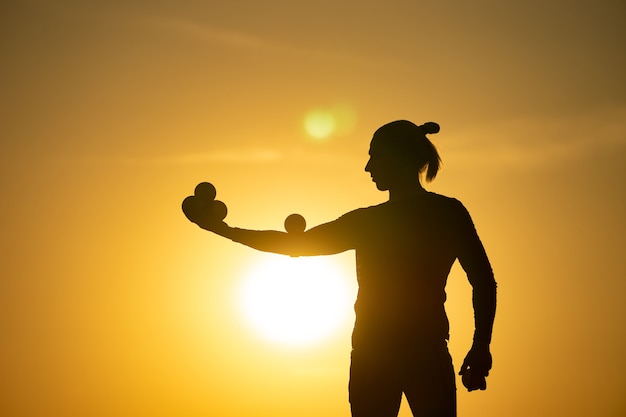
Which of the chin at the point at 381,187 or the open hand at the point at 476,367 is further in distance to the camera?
the chin at the point at 381,187

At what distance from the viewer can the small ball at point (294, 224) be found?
21.5 feet

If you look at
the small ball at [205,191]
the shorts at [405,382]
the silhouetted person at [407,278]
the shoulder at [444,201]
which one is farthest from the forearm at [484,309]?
the small ball at [205,191]

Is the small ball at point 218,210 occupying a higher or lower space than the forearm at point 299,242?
higher

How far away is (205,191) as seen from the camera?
274 inches

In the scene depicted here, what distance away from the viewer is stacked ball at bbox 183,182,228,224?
6832mm

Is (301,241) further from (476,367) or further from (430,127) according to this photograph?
(476,367)

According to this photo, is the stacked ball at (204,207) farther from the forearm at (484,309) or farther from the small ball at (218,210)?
the forearm at (484,309)

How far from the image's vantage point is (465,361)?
6.04 m

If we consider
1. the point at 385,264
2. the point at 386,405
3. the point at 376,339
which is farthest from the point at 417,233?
the point at 386,405

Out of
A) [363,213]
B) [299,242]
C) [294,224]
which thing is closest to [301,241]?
[299,242]

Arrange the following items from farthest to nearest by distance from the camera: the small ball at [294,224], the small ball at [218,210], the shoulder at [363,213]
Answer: the small ball at [218,210] → the small ball at [294,224] → the shoulder at [363,213]

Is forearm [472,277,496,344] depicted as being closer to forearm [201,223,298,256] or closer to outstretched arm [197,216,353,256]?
outstretched arm [197,216,353,256]

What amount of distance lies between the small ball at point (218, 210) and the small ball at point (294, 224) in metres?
0.58

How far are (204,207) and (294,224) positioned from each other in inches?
31.9
